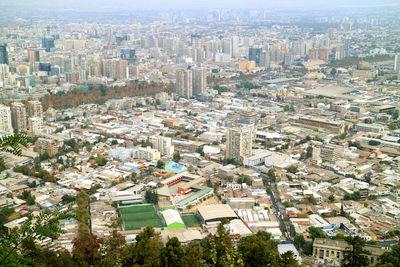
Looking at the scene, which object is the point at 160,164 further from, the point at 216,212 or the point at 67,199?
the point at 216,212

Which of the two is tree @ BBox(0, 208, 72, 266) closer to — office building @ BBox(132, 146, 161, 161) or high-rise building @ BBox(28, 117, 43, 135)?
office building @ BBox(132, 146, 161, 161)

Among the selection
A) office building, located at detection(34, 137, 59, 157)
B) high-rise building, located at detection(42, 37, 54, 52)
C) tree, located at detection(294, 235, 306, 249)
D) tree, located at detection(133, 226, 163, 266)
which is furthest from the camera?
high-rise building, located at detection(42, 37, 54, 52)

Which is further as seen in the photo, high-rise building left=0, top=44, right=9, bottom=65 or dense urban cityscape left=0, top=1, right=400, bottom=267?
high-rise building left=0, top=44, right=9, bottom=65

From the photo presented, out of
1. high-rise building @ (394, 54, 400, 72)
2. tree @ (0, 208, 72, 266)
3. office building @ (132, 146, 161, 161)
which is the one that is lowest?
office building @ (132, 146, 161, 161)

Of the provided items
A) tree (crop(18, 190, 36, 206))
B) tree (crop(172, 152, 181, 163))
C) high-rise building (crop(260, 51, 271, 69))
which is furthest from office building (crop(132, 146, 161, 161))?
high-rise building (crop(260, 51, 271, 69))

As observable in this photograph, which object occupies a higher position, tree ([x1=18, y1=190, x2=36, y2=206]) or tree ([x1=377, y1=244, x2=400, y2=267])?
tree ([x1=377, y1=244, x2=400, y2=267])

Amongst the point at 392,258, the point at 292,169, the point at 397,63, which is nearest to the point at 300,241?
the point at 392,258

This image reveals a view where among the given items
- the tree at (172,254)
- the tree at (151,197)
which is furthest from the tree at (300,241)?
the tree at (151,197)
